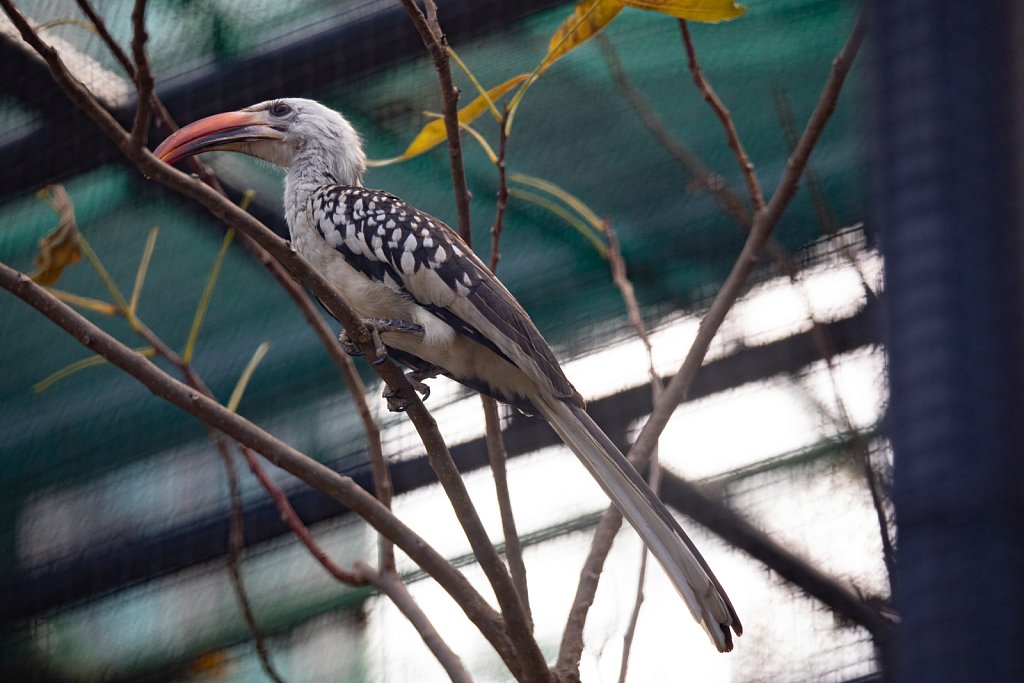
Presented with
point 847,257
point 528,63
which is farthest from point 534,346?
point 528,63

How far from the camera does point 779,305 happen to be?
6.73 feet

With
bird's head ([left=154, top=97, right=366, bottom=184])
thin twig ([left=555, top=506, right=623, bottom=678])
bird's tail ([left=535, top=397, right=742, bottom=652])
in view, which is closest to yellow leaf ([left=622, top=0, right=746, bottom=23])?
bird's tail ([left=535, top=397, right=742, bottom=652])

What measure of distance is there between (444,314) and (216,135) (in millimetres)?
621

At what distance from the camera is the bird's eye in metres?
2.08

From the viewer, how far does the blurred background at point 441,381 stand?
6.43 feet

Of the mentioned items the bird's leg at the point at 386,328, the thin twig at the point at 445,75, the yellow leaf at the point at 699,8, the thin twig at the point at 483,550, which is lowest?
the thin twig at the point at 483,550

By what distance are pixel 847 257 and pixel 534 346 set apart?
2.13ft

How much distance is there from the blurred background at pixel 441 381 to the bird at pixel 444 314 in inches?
13.3

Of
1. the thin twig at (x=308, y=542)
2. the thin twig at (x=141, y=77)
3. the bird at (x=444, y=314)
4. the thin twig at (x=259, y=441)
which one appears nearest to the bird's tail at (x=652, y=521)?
the bird at (x=444, y=314)

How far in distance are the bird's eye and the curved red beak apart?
0.02 metres

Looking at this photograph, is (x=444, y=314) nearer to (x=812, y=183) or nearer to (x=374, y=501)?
(x=374, y=501)

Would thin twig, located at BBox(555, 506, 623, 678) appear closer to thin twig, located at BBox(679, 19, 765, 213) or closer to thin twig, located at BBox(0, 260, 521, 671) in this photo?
thin twig, located at BBox(0, 260, 521, 671)

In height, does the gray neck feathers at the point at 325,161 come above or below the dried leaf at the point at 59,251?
above

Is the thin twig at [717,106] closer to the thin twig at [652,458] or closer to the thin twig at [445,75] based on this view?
the thin twig at [652,458]
